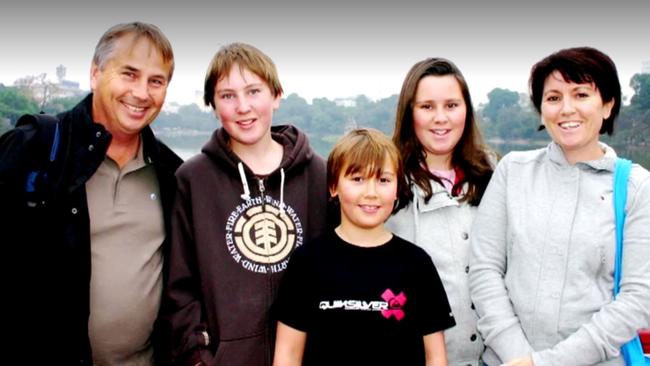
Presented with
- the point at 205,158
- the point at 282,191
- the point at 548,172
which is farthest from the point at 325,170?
the point at 548,172

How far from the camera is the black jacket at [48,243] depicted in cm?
256

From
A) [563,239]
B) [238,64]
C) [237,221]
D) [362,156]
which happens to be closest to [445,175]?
[362,156]

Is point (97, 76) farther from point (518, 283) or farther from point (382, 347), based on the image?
point (518, 283)

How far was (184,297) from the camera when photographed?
9.36ft

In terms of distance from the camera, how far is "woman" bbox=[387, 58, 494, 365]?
2822mm

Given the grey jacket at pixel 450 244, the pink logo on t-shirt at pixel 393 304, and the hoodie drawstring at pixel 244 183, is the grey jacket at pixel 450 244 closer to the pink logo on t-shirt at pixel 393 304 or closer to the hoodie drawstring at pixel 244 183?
the pink logo on t-shirt at pixel 393 304

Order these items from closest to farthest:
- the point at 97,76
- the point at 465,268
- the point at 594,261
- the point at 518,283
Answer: the point at 594,261, the point at 518,283, the point at 465,268, the point at 97,76

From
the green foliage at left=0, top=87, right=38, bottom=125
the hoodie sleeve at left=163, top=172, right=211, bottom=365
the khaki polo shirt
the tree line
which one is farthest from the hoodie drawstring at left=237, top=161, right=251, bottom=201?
the green foliage at left=0, top=87, right=38, bottom=125

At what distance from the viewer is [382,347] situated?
2424 millimetres

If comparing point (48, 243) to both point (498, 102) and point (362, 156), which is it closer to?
point (362, 156)

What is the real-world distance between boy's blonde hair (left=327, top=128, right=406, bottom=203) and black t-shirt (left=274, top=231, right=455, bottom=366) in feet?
1.20

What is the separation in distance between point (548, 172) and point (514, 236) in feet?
1.17

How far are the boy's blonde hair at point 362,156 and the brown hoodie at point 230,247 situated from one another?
298mm

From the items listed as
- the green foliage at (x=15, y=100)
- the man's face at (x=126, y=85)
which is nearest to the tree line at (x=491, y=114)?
the green foliage at (x=15, y=100)
